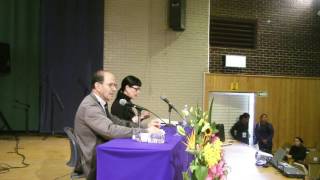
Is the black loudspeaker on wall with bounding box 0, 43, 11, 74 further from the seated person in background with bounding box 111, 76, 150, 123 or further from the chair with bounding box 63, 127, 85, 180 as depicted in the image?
the chair with bounding box 63, 127, 85, 180

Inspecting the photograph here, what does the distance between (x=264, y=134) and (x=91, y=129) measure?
704cm

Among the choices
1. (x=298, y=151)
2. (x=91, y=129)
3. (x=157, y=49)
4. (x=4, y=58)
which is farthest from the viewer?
(x=298, y=151)

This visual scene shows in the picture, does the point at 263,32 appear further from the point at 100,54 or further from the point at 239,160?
the point at 239,160

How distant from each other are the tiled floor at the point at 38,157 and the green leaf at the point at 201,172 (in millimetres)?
3370

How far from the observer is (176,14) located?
8.37 metres

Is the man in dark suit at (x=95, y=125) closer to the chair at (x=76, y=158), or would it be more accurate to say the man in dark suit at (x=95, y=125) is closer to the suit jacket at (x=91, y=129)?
the suit jacket at (x=91, y=129)

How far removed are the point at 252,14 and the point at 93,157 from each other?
7878 millimetres

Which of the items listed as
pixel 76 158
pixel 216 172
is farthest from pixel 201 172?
pixel 76 158

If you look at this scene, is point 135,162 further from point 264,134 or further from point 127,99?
point 264,134

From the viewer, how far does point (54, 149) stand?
6.45 m

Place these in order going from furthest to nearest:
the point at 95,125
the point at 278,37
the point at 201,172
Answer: the point at 278,37
the point at 95,125
the point at 201,172

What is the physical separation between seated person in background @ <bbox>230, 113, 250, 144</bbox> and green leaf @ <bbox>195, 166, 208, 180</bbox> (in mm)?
7480

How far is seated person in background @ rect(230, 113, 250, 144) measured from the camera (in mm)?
8992

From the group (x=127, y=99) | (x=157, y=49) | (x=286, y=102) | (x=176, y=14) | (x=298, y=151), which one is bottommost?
(x=298, y=151)
